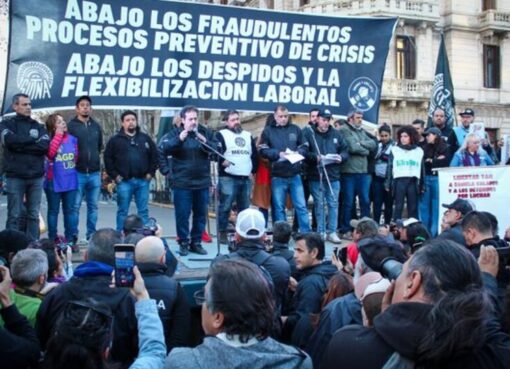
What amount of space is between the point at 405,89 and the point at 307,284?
28.6m

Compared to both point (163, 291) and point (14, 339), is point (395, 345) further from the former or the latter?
point (163, 291)

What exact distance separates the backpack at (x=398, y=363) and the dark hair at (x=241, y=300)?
0.50 m

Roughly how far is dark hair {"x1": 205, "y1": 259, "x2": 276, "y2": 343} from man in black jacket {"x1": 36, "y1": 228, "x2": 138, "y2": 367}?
3.34ft

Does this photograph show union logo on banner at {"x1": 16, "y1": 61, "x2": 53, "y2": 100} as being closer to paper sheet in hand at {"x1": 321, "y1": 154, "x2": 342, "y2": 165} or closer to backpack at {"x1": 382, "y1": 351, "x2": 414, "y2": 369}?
paper sheet in hand at {"x1": 321, "y1": 154, "x2": 342, "y2": 165}

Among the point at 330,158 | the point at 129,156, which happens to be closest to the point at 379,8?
the point at 330,158

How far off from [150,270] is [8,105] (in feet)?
13.1

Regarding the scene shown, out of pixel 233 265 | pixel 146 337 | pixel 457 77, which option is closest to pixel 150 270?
Answer: pixel 146 337

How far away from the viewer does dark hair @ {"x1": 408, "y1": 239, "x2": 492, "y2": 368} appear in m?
1.84

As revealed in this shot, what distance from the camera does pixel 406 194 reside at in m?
8.94

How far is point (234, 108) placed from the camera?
8.04m

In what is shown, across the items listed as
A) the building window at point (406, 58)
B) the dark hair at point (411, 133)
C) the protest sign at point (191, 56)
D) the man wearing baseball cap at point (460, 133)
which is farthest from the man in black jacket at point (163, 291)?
the building window at point (406, 58)

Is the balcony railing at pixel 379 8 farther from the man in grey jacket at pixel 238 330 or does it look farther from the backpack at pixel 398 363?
the backpack at pixel 398 363

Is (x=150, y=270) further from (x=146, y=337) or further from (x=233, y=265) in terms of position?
(x=233, y=265)

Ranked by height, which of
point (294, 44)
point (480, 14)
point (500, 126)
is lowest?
point (294, 44)
